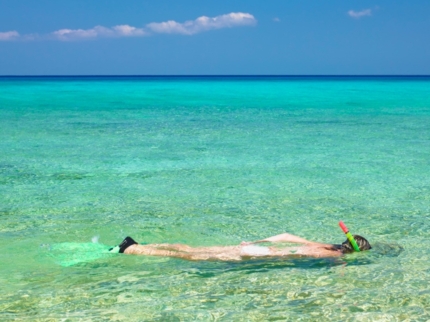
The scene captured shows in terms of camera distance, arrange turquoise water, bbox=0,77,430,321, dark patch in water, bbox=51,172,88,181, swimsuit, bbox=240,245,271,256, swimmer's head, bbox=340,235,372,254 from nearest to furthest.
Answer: turquoise water, bbox=0,77,430,321 < swimsuit, bbox=240,245,271,256 < swimmer's head, bbox=340,235,372,254 < dark patch in water, bbox=51,172,88,181

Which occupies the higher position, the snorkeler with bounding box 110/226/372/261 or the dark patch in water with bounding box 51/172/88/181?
the dark patch in water with bounding box 51/172/88/181

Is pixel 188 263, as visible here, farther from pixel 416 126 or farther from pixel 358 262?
pixel 416 126

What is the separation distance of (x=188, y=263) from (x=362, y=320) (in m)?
2.10

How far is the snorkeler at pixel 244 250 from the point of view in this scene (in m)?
6.30

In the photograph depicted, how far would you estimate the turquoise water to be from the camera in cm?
513

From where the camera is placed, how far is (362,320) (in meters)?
4.76

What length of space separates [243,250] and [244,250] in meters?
0.01

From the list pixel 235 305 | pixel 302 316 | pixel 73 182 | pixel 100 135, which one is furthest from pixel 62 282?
pixel 100 135

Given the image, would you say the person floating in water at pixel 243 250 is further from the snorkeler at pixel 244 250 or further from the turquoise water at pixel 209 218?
the turquoise water at pixel 209 218

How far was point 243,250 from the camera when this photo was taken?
6312 millimetres

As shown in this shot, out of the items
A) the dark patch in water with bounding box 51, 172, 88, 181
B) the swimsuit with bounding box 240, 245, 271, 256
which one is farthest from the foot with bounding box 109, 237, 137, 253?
the dark patch in water with bounding box 51, 172, 88, 181

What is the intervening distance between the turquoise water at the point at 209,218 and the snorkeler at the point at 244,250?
126mm

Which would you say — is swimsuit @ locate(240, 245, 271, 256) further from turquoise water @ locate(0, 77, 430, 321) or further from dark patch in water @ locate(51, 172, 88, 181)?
dark patch in water @ locate(51, 172, 88, 181)

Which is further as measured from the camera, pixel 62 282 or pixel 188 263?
pixel 188 263
